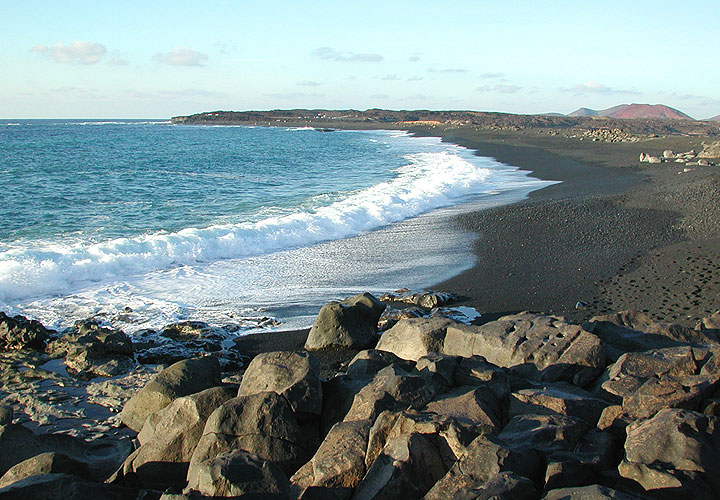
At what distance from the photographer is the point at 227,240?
15359mm

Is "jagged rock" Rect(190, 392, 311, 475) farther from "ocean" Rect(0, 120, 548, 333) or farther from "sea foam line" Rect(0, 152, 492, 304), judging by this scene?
"sea foam line" Rect(0, 152, 492, 304)

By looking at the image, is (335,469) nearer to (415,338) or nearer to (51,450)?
(51,450)

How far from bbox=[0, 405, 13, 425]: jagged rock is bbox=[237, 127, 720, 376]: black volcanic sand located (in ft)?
10.8

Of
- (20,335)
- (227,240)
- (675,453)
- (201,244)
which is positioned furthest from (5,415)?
(227,240)

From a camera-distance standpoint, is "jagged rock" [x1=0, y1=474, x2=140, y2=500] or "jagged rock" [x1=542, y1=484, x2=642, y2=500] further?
"jagged rock" [x1=0, y1=474, x2=140, y2=500]

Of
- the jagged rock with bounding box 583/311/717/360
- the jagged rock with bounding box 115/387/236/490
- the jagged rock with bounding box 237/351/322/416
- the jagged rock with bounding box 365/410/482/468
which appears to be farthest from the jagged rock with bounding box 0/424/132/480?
the jagged rock with bounding box 583/311/717/360

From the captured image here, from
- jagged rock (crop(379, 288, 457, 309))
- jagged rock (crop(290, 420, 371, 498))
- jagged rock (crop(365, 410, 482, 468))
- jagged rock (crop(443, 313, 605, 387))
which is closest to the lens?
jagged rock (crop(290, 420, 371, 498))

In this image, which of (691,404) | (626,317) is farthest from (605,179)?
(691,404)

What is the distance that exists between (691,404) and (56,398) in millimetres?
7145

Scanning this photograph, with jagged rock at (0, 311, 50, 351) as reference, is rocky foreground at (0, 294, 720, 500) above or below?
above

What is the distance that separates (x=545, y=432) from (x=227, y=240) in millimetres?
11861

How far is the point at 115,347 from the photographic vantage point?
27.1 feet

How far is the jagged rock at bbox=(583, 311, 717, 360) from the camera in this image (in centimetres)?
724

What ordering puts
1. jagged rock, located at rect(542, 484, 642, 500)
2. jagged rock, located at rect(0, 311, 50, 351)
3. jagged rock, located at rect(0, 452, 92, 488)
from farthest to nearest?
jagged rock, located at rect(0, 311, 50, 351), jagged rock, located at rect(0, 452, 92, 488), jagged rock, located at rect(542, 484, 642, 500)
